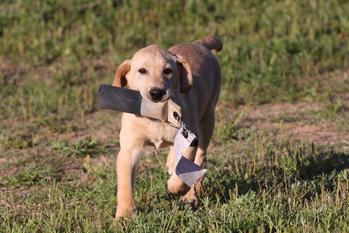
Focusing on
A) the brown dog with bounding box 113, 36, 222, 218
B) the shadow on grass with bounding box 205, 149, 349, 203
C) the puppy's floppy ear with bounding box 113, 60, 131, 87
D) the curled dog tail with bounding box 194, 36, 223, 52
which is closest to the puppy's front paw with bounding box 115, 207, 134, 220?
the brown dog with bounding box 113, 36, 222, 218

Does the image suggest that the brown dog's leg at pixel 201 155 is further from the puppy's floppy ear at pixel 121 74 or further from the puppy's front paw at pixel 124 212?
the puppy's floppy ear at pixel 121 74

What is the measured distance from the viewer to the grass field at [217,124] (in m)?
5.27

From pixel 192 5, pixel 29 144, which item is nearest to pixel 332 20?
pixel 192 5

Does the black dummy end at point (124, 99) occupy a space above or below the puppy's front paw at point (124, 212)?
above

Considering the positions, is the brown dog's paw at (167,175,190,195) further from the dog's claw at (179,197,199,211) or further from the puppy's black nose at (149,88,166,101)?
the puppy's black nose at (149,88,166,101)

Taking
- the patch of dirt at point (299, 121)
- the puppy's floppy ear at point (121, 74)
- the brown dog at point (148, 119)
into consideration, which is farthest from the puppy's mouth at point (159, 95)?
the patch of dirt at point (299, 121)

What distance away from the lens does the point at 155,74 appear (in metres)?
5.49

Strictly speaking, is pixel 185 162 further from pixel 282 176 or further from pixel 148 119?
pixel 282 176

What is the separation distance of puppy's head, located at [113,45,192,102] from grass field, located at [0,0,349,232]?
0.74 metres

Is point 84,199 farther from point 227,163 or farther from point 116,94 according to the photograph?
point 227,163

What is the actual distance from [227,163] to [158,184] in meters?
0.99

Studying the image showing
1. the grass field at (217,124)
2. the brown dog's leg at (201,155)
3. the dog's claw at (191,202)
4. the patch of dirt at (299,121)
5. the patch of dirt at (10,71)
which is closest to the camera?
the grass field at (217,124)

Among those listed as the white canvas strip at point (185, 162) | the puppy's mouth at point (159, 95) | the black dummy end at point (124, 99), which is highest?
the puppy's mouth at point (159, 95)

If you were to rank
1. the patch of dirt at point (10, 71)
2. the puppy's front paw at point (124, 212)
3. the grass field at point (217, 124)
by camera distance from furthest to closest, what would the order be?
the patch of dirt at point (10, 71) < the puppy's front paw at point (124, 212) < the grass field at point (217, 124)
